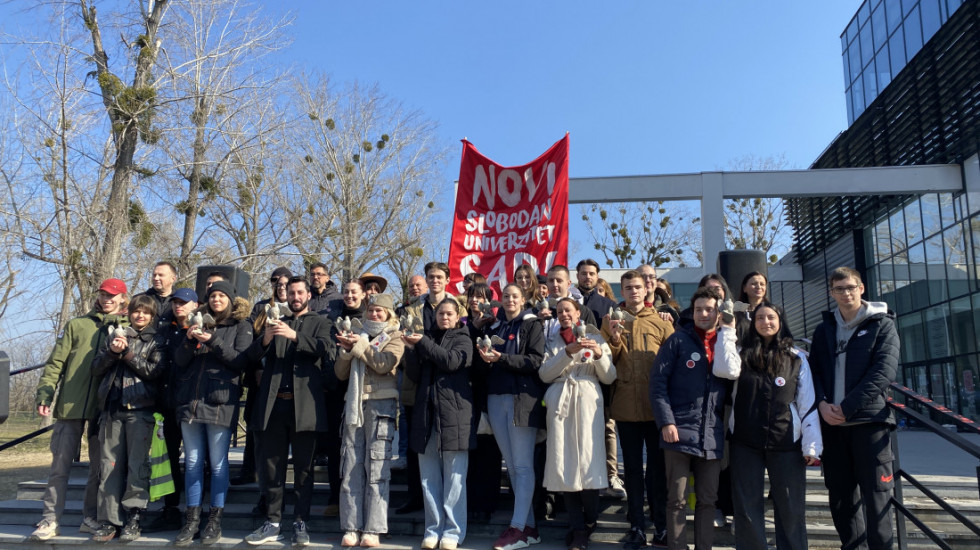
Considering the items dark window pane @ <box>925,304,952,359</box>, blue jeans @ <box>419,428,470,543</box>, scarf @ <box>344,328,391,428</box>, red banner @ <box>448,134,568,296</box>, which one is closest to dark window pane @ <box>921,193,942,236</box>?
dark window pane @ <box>925,304,952,359</box>

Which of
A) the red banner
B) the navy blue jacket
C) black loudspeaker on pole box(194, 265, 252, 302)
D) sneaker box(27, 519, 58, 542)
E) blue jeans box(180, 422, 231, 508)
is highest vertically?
the red banner

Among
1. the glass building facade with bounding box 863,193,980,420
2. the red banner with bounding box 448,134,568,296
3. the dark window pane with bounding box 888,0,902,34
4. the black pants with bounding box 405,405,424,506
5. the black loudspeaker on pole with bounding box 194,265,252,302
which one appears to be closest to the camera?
the black pants with bounding box 405,405,424,506

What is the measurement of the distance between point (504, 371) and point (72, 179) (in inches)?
528

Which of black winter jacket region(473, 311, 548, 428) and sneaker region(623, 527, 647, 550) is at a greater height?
black winter jacket region(473, 311, 548, 428)

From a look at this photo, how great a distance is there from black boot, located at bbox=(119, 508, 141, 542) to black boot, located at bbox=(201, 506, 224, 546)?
58cm

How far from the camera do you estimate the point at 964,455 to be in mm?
8930

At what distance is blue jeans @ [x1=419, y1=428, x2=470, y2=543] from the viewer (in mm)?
5352

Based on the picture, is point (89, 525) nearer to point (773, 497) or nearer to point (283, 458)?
point (283, 458)

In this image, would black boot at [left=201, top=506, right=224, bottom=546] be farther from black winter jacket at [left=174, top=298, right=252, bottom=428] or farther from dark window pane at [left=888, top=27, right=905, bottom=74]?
dark window pane at [left=888, top=27, right=905, bottom=74]

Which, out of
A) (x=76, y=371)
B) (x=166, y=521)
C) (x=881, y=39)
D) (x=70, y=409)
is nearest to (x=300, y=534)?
(x=166, y=521)

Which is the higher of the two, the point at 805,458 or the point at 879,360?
the point at 879,360

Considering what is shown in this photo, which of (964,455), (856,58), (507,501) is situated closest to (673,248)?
(856,58)

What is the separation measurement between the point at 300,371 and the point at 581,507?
2.50 metres

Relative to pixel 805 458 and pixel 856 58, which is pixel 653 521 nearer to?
pixel 805 458
